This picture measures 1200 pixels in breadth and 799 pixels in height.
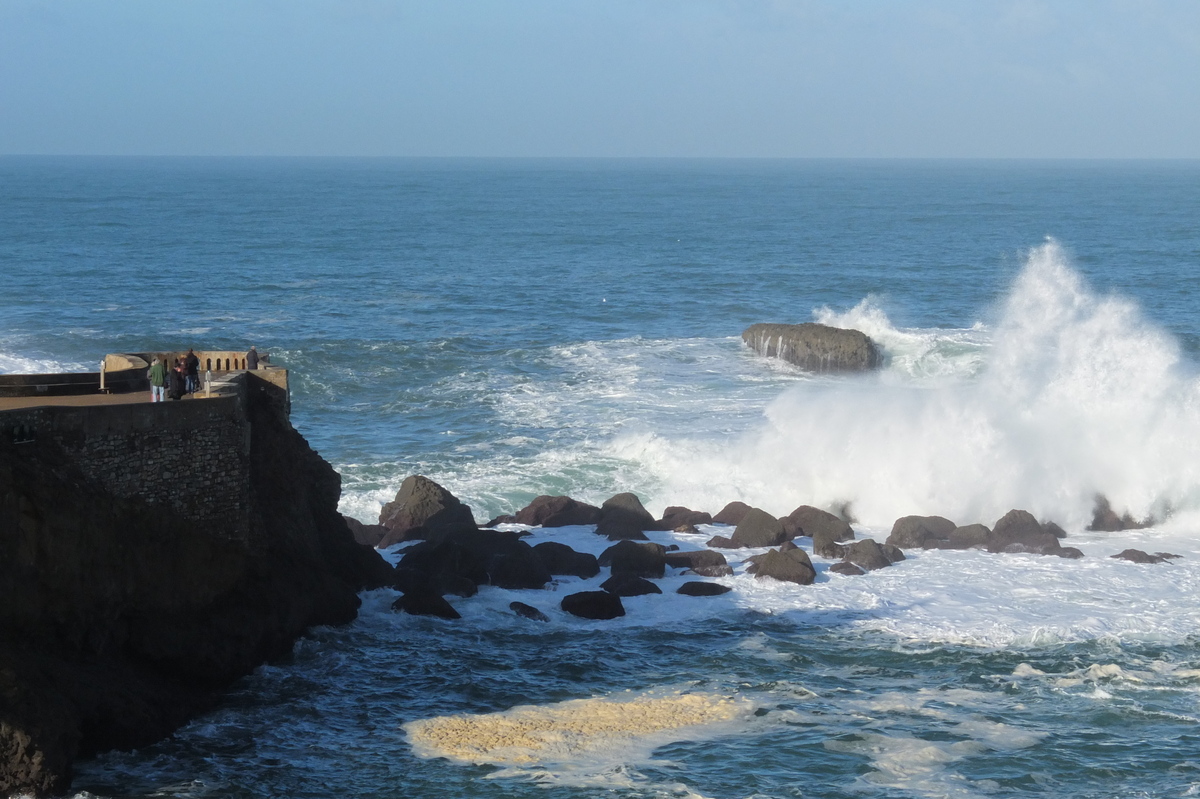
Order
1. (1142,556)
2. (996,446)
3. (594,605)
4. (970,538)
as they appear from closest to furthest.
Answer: (594,605)
(1142,556)
(970,538)
(996,446)

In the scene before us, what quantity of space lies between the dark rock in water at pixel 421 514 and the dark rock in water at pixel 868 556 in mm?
7320

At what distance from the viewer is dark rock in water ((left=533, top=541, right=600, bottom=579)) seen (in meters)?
24.3

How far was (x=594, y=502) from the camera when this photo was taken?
30938mm

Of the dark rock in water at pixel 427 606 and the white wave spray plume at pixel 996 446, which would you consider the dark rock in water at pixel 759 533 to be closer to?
the white wave spray plume at pixel 996 446

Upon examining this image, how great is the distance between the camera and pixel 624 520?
27.1 meters

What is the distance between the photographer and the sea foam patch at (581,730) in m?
17.1

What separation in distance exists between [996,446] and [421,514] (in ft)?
43.5

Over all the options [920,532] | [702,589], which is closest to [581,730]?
[702,589]

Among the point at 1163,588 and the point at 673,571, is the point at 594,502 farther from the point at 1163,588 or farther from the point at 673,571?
the point at 1163,588

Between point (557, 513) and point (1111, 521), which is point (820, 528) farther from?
point (1111, 521)

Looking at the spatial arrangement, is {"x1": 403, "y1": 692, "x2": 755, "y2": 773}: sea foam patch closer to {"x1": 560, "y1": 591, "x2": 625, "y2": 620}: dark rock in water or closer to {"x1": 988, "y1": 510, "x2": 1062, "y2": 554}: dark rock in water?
{"x1": 560, "y1": 591, "x2": 625, "y2": 620}: dark rock in water

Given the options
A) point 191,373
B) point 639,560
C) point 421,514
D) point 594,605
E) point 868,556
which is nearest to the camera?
point 191,373

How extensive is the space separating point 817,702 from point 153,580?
30.4ft

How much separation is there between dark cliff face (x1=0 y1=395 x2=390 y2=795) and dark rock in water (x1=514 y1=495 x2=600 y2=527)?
723 cm
